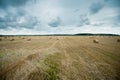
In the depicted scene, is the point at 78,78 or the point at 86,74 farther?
the point at 86,74

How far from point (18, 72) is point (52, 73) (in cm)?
246

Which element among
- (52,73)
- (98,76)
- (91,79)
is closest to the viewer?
(91,79)

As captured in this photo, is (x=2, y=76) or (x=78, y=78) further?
(x=2, y=76)

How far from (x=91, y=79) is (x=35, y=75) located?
3492mm

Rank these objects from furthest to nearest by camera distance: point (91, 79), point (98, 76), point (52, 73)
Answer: point (52, 73) < point (98, 76) < point (91, 79)

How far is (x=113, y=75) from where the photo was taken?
5547 millimetres

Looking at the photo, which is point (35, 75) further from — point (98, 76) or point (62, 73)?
point (98, 76)

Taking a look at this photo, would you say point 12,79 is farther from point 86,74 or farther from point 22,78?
point 86,74

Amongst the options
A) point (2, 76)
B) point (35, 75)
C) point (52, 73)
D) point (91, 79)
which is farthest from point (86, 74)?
point (2, 76)

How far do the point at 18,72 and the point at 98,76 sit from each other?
538 cm

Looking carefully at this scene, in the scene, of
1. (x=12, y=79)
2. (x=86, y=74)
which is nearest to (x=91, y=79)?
(x=86, y=74)

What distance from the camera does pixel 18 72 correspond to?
623 centimetres

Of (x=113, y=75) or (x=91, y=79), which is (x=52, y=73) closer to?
(x=91, y=79)

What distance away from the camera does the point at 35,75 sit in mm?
5762
